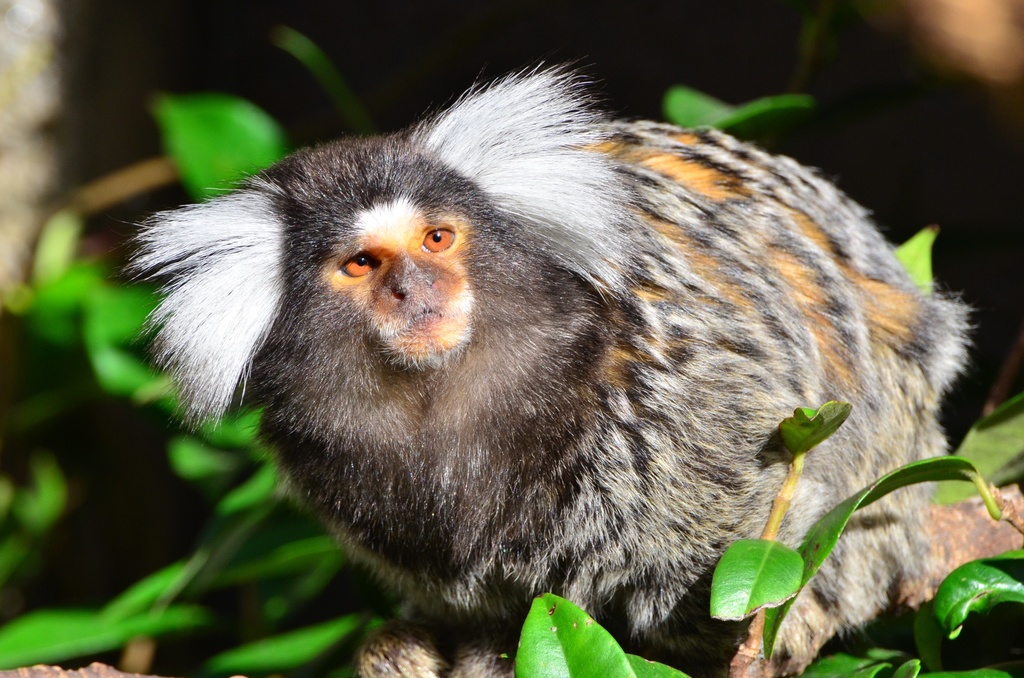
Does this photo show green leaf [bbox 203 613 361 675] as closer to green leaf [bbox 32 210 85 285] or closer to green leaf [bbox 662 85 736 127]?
green leaf [bbox 32 210 85 285]

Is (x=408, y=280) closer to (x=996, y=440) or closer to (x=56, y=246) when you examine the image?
(x=996, y=440)

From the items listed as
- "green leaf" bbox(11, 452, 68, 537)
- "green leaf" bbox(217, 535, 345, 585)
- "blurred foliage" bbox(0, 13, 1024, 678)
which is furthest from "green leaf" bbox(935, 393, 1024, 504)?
"green leaf" bbox(11, 452, 68, 537)

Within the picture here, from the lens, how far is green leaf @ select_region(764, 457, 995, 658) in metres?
1.38

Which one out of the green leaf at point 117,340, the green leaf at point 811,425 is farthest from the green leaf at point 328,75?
the green leaf at point 811,425

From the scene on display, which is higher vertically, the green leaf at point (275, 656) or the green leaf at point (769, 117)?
the green leaf at point (769, 117)

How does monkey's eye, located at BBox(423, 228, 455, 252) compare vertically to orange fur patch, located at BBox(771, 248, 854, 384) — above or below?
above

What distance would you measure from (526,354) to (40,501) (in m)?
2.32

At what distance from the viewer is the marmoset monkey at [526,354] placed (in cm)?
170

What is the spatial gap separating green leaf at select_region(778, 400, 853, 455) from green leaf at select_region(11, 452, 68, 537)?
2648 mm

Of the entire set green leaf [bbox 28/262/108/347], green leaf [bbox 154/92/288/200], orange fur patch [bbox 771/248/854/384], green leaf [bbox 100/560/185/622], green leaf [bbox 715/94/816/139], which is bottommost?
green leaf [bbox 100/560/185/622]

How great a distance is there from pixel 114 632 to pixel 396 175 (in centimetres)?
142

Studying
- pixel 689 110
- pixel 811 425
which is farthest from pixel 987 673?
pixel 689 110

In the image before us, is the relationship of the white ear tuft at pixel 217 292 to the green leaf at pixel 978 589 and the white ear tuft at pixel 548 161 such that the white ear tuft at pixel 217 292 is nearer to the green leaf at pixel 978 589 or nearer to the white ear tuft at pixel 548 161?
the white ear tuft at pixel 548 161

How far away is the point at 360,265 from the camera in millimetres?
1702
